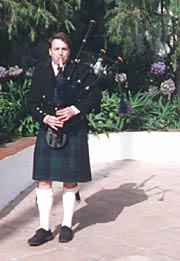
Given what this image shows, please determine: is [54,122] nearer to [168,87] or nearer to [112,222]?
[112,222]

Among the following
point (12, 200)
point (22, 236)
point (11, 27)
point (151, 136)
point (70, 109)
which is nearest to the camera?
point (70, 109)

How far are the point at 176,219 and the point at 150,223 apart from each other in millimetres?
303

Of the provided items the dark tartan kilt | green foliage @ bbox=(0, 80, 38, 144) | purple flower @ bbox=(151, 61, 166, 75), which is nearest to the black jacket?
the dark tartan kilt

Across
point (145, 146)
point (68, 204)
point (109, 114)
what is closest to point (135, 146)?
point (145, 146)

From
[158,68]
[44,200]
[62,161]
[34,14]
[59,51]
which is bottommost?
[44,200]

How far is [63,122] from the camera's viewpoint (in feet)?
17.5

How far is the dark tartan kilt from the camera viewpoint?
17.8 ft

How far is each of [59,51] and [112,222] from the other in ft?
5.79

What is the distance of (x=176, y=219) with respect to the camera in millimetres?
6406

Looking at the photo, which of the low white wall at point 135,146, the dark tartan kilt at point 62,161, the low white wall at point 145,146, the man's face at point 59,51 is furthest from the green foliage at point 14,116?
the man's face at point 59,51

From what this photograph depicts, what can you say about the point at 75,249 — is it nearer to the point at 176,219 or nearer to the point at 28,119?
the point at 176,219

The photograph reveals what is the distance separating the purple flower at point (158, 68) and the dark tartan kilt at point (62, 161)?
5.52m

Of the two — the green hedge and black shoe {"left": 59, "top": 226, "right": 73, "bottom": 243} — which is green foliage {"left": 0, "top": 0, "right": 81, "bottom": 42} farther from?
black shoe {"left": 59, "top": 226, "right": 73, "bottom": 243}

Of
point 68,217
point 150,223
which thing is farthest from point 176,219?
point 68,217
